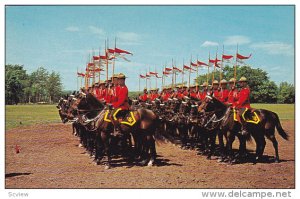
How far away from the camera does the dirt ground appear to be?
9992mm

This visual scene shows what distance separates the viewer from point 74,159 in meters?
13.7

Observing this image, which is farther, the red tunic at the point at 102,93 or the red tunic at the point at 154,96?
the red tunic at the point at 154,96

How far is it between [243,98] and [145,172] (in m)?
4.72

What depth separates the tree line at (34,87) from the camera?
27106 millimetres

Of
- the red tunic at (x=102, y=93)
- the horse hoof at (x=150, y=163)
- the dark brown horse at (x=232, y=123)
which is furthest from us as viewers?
the red tunic at (x=102, y=93)

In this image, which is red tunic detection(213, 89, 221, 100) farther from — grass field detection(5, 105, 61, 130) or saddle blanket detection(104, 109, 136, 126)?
grass field detection(5, 105, 61, 130)

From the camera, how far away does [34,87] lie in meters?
37.8

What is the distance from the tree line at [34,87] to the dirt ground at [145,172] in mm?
9836

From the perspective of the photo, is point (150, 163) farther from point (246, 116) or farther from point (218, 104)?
point (246, 116)

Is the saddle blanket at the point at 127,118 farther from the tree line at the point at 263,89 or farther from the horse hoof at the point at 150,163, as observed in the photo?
the tree line at the point at 263,89

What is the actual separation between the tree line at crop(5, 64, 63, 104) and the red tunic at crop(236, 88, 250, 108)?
47.8 feet

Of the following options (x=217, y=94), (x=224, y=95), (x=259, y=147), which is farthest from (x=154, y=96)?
(x=259, y=147)

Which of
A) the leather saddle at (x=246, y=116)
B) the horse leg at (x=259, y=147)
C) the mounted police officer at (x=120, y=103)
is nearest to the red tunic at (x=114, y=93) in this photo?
the mounted police officer at (x=120, y=103)
